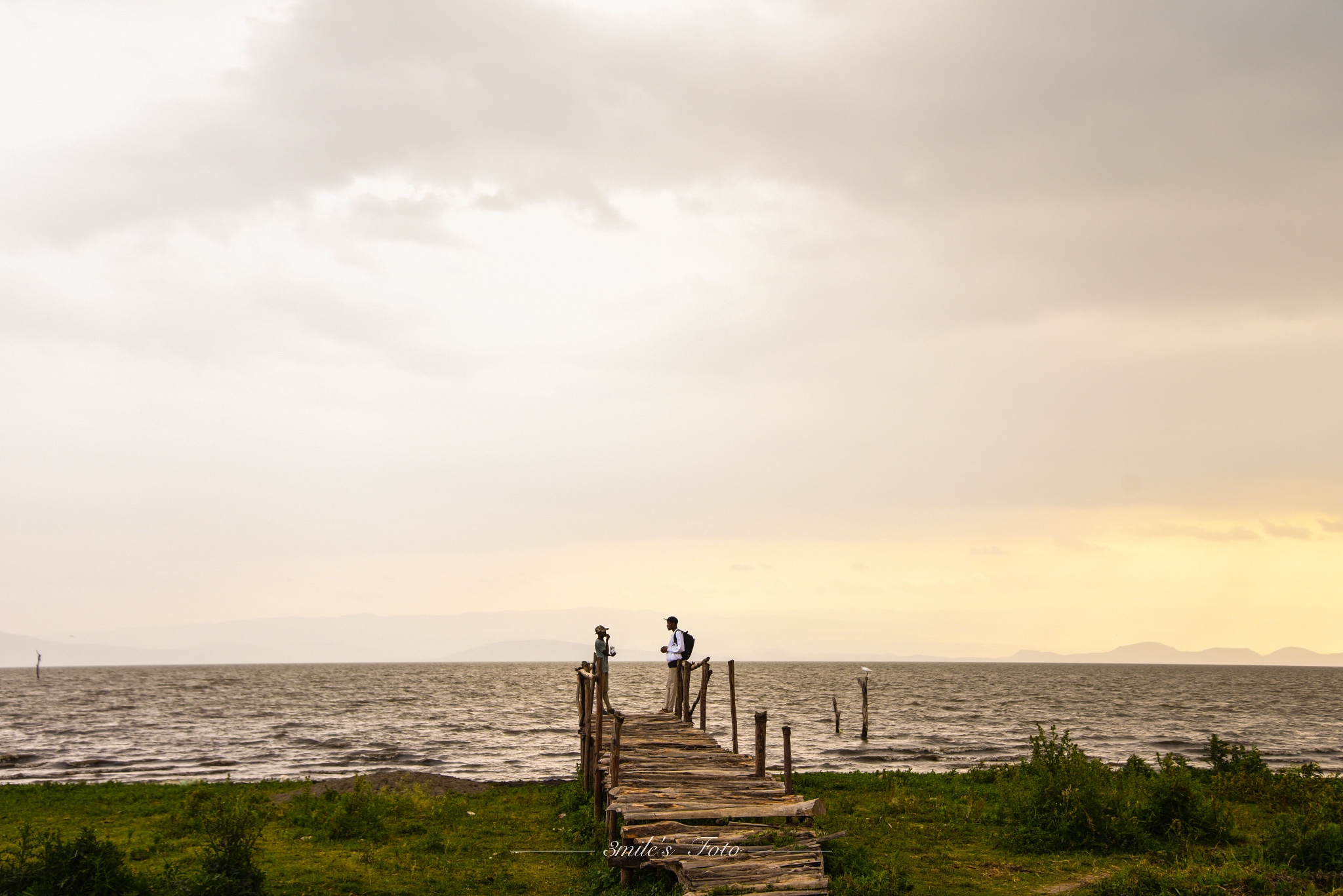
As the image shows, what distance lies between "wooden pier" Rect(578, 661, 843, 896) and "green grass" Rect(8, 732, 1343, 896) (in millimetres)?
628

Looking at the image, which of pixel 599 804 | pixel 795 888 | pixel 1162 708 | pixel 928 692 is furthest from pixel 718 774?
pixel 928 692

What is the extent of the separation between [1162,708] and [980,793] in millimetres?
57494

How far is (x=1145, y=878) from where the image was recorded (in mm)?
12906

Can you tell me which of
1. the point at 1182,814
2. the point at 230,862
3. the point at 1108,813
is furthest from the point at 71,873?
the point at 1182,814

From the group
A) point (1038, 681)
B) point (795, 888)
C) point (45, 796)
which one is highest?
point (795, 888)

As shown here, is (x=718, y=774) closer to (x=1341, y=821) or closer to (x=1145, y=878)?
(x=1145, y=878)

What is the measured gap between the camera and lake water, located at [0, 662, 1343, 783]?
117 feet

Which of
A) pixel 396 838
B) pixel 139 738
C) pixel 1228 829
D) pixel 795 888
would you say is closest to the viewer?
pixel 795 888

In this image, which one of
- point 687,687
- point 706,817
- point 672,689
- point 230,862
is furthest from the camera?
point 672,689

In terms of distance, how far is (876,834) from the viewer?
18641 mm

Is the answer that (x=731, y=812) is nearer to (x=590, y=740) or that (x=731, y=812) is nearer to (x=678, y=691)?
(x=590, y=740)

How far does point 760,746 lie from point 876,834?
3.48 m

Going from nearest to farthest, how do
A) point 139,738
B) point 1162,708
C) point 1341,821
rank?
point 1341,821
point 139,738
point 1162,708

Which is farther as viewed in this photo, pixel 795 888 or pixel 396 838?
pixel 396 838
